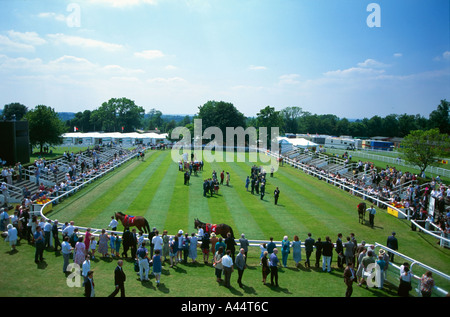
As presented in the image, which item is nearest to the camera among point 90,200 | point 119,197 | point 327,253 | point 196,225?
point 327,253

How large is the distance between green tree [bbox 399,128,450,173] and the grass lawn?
400 inches

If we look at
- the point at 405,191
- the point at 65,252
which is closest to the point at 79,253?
the point at 65,252

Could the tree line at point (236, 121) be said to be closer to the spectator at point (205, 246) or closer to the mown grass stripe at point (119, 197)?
the mown grass stripe at point (119, 197)

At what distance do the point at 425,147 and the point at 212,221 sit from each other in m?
24.7

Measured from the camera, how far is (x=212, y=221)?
56.2 ft

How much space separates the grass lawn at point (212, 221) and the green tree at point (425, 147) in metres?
10.2

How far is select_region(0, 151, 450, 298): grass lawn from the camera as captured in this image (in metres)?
10.0

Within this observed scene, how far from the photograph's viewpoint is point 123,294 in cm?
889

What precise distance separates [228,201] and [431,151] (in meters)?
21.8

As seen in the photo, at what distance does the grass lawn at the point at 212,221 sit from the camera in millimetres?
10016

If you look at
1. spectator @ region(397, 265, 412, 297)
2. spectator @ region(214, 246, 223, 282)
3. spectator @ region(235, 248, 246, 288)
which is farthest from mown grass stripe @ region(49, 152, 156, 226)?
spectator @ region(397, 265, 412, 297)

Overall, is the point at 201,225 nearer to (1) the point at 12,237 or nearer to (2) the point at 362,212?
(1) the point at 12,237
